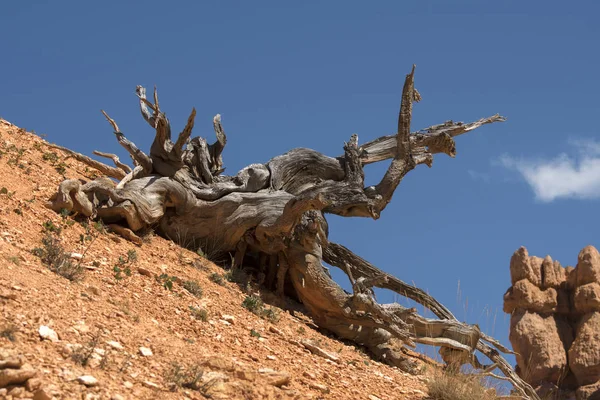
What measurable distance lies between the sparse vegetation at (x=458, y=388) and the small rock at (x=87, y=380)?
4.19m

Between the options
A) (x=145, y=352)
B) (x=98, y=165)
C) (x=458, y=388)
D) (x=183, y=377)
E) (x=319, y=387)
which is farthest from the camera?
(x=98, y=165)

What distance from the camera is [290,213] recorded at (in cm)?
1097

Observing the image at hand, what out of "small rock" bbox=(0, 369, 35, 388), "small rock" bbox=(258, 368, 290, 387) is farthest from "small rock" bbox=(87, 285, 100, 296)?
"small rock" bbox=(0, 369, 35, 388)

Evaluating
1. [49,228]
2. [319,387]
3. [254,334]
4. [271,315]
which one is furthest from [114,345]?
[271,315]

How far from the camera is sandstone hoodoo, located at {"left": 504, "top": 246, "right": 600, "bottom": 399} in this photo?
32.4m

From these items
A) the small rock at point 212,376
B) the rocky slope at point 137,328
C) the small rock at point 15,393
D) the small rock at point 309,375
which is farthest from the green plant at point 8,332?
the small rock at point 309,375

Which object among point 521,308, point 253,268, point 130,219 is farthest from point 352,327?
point 521,308

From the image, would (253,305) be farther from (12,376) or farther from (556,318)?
(556,318)

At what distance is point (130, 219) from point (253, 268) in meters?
2.34

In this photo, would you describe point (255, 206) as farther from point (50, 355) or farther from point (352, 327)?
point (50, 355)

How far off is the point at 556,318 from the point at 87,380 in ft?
103

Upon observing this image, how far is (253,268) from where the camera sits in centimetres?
1220

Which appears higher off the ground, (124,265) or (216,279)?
(216,279)

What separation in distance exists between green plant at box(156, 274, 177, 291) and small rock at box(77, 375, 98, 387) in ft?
11.6
